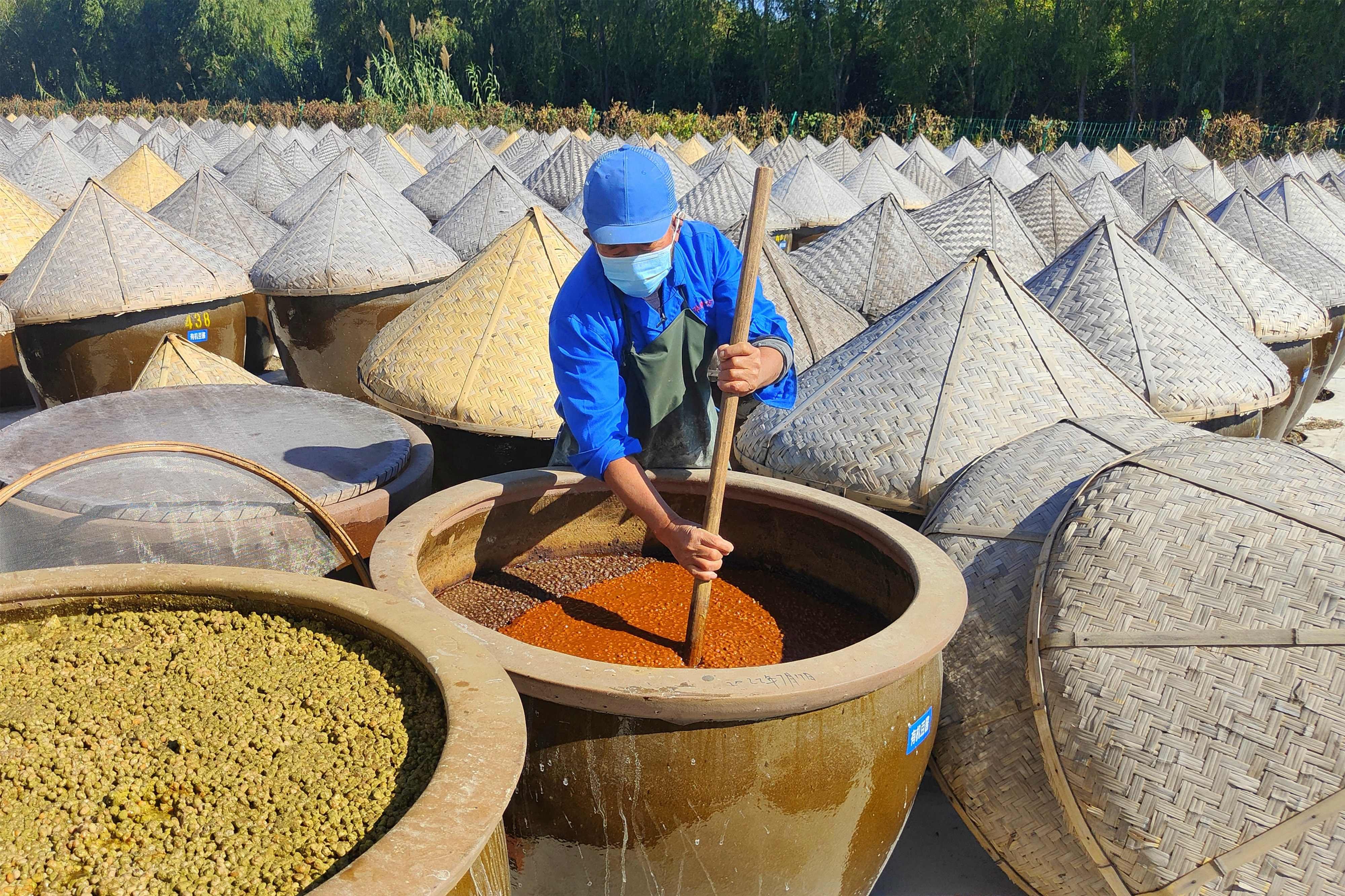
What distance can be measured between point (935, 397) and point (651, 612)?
40.1 inches

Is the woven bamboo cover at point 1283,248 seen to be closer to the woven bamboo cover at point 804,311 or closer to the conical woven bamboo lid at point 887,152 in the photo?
the woven bamboo cover at point 804,311

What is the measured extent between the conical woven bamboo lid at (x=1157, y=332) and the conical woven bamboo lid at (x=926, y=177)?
20.8ft

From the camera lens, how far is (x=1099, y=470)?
76.9 inches

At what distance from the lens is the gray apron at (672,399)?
199cm

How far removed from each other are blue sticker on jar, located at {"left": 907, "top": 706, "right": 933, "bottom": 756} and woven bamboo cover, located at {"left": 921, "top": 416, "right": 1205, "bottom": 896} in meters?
0.23

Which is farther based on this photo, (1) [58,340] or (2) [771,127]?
(2) [771,127]

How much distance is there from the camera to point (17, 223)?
17.4 feet

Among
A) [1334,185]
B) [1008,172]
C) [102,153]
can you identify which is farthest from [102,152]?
[1334,185]

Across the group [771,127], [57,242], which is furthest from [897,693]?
[771,127]

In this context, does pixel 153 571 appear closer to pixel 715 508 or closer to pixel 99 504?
pixel 99 504

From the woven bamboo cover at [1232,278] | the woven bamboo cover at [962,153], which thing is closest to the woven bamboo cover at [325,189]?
the woven bamboo cover at [1232,278]

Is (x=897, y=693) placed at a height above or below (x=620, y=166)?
below

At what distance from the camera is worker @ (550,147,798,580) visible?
1.72 m

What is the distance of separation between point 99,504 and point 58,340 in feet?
8.24
